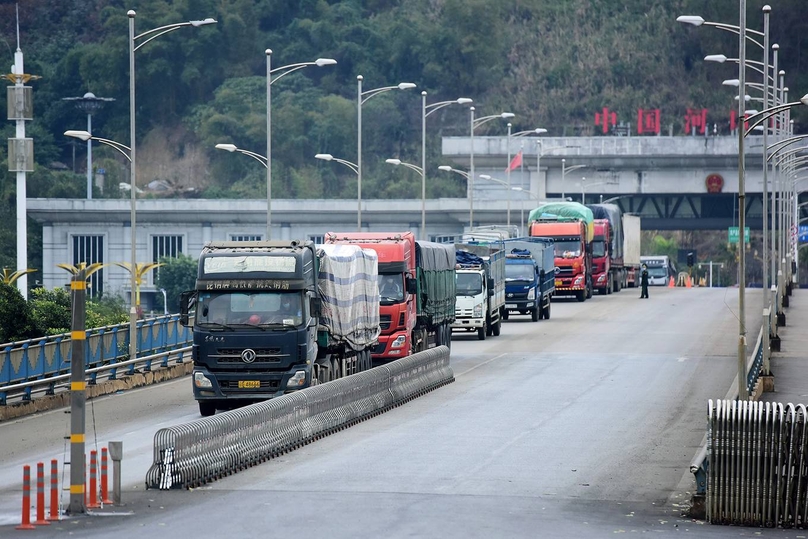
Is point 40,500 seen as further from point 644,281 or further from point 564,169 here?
point 564,169

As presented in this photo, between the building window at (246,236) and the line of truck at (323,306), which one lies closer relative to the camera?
the line of truck at (323,306)

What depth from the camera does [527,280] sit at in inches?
2293

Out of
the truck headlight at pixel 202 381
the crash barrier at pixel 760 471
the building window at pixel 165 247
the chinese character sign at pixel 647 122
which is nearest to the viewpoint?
the crash barrier at pixel 760 471

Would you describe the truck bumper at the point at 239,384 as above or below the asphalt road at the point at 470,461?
above

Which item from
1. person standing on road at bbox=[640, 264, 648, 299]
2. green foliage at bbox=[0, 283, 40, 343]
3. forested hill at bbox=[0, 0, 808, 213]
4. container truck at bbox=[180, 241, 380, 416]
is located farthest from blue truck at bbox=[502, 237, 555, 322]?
forested hill at bbox=[0, 0, 808, 213]

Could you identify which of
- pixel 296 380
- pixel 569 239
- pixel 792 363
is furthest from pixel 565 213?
pixel 296 380

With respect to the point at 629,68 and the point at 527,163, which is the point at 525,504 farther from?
the point at 629,68

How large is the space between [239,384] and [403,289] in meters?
10.4

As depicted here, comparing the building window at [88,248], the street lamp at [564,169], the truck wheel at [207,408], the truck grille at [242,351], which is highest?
the street lamp at [564,169]

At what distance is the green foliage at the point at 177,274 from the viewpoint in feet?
374

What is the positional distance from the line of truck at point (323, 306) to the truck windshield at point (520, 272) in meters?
2.69

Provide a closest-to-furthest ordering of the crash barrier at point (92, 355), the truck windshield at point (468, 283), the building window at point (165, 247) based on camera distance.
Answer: the crash barrier at point (92, 355) < the truck windshield at point (468, 283) < the building window at point (165, 247)

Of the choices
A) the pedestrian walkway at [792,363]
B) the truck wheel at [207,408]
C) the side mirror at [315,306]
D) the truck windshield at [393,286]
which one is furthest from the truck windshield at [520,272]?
the truck wheel at [207,408]

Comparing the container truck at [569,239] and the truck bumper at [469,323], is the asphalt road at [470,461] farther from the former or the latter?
the container truck at [569,239]
